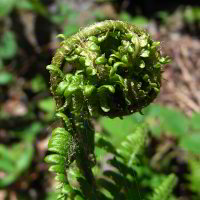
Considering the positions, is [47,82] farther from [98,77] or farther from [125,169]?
[98,77]

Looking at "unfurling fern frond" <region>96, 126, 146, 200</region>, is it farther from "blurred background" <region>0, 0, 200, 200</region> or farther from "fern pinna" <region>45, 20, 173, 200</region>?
"blurred background" <region>0, 0, 200, 200</region>

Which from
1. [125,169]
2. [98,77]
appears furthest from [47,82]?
[98,77]

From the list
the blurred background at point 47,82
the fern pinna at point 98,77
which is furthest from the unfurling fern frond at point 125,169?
the blurred background at point 47,82

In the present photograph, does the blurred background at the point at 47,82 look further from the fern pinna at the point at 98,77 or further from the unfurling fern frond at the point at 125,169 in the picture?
the fern pinna at the point at 98,77

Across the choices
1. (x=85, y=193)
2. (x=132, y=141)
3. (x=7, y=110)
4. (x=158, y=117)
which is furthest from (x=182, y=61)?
(x=85, y=193)

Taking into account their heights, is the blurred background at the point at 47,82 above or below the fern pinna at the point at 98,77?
above

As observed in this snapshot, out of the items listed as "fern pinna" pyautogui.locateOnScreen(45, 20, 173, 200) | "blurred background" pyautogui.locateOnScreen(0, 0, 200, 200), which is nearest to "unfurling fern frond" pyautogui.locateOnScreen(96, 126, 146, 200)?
"fern pinna" pyautogui.locateOnScreen(45, 20, 173, 200)
